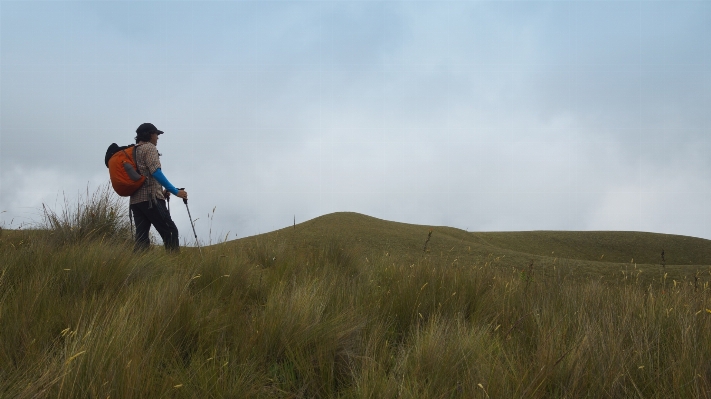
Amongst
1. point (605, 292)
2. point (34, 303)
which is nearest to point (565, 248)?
point (605, 292)

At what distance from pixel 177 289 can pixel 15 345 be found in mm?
868

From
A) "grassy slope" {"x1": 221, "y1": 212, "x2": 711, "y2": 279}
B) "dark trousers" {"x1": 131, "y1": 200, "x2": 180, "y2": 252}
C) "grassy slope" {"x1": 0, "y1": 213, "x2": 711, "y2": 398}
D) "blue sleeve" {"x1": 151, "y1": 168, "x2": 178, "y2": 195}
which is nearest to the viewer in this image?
"grassy slope" {"x1": 0, "y1": 213, "x2": 711, "y2": 398}

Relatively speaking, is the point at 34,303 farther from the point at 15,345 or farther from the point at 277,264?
the point at 277,264

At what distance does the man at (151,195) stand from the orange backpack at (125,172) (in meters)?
0.10

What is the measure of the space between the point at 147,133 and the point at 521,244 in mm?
20485

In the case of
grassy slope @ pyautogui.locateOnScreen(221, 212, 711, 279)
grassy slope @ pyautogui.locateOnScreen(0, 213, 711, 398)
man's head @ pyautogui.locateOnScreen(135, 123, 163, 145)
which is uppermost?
man's head @ pyautogui.locateOnScreen(135, 123, 163, 145)

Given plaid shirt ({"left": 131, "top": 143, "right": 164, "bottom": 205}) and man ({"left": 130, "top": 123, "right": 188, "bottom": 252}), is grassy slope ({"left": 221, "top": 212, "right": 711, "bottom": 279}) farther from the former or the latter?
plaid shirt ({"left": 131, "top": 143, "right": 164, "bottom": 205})

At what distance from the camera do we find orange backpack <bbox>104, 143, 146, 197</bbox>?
6.02 meters

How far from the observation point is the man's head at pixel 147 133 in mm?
6289

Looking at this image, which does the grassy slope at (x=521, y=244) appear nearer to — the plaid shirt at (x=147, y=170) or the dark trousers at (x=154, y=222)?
the dark trousers at (x=154, y=222)

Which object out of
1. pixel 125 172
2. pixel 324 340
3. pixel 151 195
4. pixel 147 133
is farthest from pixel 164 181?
pixel 324 340

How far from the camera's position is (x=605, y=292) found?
14.3 feet

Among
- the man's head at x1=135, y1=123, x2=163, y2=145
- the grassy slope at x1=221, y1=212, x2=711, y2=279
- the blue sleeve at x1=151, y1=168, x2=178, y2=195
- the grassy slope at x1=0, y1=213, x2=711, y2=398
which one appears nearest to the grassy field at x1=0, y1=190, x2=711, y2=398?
the grassy slope at x1=0, y1=213, x2=711, y2=398

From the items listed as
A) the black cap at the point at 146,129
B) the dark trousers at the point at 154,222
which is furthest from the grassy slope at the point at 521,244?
the black cap at the point at 146,129
